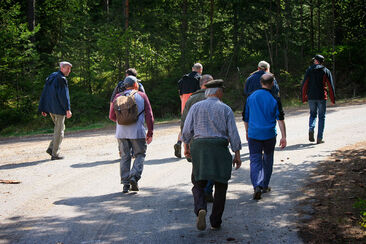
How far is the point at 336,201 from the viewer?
648 cm

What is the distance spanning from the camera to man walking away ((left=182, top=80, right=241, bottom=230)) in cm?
543

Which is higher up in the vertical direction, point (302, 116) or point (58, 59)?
point (58, 59)

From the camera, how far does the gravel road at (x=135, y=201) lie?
17.5ft

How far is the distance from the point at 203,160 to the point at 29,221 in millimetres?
2660

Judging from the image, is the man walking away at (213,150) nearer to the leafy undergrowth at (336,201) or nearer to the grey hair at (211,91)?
the grey hair at (211,91)

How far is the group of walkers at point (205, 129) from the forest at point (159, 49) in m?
14.8

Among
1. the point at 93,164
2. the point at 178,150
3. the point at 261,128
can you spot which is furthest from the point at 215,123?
the point at 93,164

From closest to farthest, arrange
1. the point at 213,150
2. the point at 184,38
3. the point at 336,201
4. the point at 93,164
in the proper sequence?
the point at 213,150 → the point at 336,201 → the point at 93,164 → the point at 184,38

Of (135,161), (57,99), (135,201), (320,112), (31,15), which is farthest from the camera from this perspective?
(31,15)

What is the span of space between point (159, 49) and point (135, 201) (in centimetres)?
2323

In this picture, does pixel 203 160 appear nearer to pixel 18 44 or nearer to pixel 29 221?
pixel 29 221

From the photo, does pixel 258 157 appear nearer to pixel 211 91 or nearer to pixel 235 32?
pixel 211 91

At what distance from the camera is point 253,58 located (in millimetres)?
31719

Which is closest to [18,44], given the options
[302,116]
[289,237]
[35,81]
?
[35,81]
